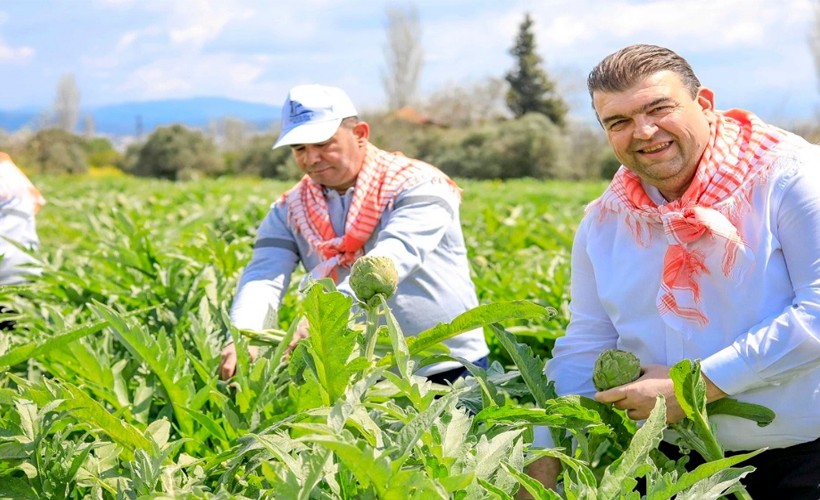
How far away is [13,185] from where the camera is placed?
4.35m

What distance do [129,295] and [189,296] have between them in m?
0.45

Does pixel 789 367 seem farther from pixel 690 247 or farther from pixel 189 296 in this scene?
pixel 189 296

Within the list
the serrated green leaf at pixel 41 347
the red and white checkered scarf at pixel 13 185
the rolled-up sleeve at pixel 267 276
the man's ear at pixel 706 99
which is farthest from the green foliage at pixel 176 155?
the man's ear at pixel 706 99

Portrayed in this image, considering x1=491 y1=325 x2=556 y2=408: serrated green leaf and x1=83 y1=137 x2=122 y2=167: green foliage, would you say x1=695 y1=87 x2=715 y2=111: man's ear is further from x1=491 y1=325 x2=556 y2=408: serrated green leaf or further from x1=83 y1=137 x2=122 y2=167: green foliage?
x1=83 y1=137 x2=122 y2=167: green foliage

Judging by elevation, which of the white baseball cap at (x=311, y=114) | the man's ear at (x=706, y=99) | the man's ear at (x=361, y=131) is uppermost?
the man's ear at (x=706, y=99)

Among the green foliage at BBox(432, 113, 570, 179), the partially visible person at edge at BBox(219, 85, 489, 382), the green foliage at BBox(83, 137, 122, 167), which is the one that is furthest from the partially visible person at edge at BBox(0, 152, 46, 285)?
the green foliage at BBox(83, 137, 122, 167)

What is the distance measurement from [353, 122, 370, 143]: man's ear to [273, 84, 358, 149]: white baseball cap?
7cm

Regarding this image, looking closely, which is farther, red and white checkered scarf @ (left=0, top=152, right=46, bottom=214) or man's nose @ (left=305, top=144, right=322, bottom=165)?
red and white checkered scarf @ (left=0, top=152, right=46, bottom=214)

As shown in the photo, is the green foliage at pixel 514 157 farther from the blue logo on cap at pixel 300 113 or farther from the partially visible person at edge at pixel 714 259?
the partially visible person at edge at pixel 714 259

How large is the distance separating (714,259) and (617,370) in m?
0.36

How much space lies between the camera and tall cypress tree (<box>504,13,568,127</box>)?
57.0 metres

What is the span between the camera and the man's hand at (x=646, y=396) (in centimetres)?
204

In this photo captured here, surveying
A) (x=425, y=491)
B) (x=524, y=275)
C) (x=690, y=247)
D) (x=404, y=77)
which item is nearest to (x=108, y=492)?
(x=425, y=491)

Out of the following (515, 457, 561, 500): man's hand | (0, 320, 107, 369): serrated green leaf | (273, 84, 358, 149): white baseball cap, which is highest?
(273, 84, 358, 149): white baseball cap
